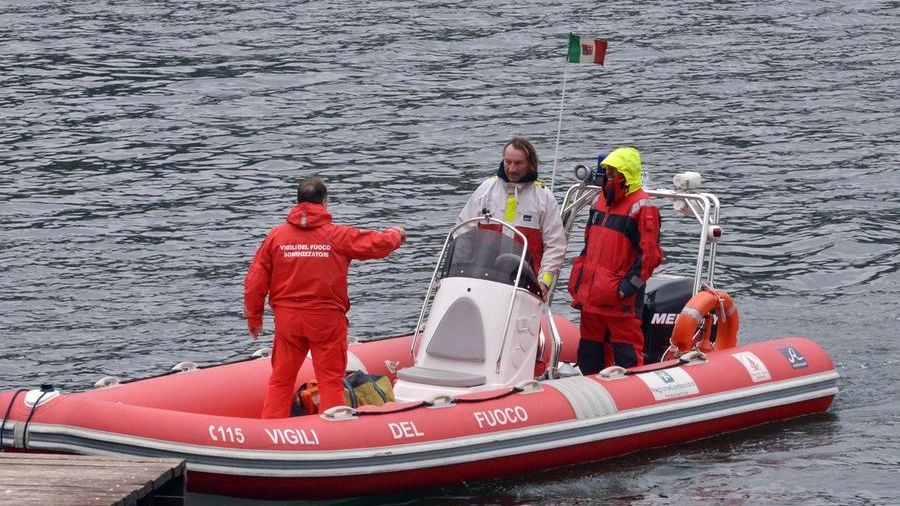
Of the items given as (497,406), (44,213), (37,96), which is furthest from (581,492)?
(37,96)

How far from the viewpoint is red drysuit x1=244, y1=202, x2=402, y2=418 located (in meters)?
8.02

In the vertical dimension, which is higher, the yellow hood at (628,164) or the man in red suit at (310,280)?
the yellow hood at (628,164)

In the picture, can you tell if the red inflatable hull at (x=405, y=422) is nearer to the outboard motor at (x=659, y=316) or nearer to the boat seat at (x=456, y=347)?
the boat seat at (x=456, y=347)

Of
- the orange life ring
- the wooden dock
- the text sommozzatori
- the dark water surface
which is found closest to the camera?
the wooden dock

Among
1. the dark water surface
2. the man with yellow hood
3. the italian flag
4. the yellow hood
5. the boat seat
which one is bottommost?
the dark water surface

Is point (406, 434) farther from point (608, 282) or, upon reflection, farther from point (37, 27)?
point (37, 27)

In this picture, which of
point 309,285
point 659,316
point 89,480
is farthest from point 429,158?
point 89,480

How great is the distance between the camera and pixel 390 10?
23.2m

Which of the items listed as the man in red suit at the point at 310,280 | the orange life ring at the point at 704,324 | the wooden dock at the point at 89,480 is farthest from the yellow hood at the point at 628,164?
the wooden dock at the point at 89,480

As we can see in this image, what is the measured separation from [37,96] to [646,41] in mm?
8362

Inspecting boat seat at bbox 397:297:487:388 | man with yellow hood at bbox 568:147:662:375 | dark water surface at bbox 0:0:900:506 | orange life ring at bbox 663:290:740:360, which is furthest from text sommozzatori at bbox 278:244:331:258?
orange life ring at bbox 663:290:740:360

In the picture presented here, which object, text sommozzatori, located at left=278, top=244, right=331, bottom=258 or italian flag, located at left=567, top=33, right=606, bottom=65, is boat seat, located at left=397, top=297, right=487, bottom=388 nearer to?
text sommozzatori, located at left=278, top=244, right=331, bottom=258

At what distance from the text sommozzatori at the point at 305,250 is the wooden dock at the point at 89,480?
1.40 metres

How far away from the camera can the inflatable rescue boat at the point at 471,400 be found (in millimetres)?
7445
